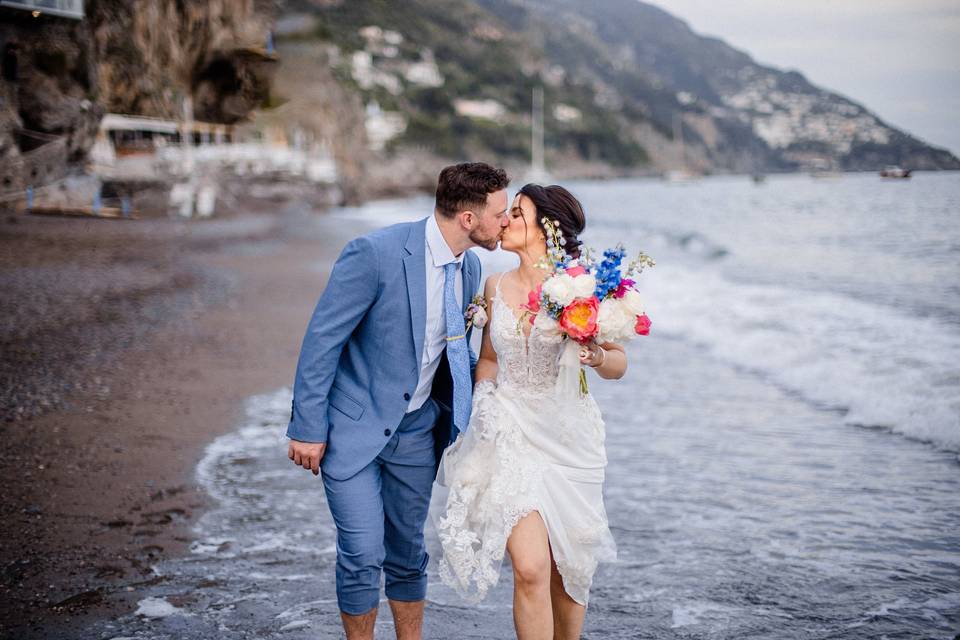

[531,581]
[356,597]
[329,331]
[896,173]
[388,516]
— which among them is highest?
[896,173]

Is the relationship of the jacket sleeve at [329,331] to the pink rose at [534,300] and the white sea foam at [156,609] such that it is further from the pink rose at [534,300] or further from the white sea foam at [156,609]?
the white sea foam at [156,609]

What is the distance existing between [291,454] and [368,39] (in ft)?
508

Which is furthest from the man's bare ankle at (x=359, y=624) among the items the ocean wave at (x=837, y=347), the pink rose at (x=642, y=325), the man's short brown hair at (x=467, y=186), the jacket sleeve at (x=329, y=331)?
the ocean wave at (x=837, y=347)

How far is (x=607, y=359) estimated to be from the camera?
334 centimetres

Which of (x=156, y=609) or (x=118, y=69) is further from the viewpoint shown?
(x=118, y=69)

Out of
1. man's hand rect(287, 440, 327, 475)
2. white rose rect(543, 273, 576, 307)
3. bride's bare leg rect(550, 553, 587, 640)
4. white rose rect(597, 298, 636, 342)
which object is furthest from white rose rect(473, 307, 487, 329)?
bride's bare leg rect(550, 553, 587, 640)

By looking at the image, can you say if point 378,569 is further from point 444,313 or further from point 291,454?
point 444,313

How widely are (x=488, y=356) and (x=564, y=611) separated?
1143mm

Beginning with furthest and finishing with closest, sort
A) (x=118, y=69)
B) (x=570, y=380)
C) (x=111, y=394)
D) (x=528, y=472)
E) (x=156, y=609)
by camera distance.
A: (x=118, y=69) → (x=111, y=394) → (x=156, y=609) → (x=570, y=380) → (x=528, y=472)

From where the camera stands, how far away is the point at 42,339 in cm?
1007

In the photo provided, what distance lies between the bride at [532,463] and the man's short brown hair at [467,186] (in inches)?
6.6

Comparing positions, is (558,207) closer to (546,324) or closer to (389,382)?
(546,324)

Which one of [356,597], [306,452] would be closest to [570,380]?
[306,452]

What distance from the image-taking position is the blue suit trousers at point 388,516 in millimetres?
3232
